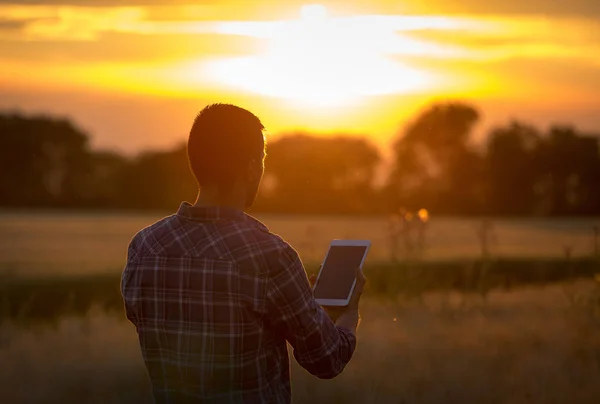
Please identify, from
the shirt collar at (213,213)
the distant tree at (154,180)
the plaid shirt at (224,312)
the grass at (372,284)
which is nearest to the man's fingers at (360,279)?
the plaid shirt at (224,312)

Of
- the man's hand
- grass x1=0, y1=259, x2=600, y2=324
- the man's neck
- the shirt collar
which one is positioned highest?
the man's neck

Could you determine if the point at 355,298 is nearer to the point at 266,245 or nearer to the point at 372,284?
the point at 266,245

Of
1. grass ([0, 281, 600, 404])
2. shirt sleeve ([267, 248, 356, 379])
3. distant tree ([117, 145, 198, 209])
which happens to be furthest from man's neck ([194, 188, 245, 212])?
distant tree ([117, 145, 198, 209])

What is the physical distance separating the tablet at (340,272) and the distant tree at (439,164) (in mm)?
36898

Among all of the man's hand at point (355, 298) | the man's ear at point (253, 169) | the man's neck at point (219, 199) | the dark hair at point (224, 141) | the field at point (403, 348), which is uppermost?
the dark hair at point (224, 141)

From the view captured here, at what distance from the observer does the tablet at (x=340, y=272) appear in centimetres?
357

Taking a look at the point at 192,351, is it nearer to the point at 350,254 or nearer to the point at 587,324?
the point at 350,254

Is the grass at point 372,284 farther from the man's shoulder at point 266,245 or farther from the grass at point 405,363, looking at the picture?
the man's shoulder at point 266,245

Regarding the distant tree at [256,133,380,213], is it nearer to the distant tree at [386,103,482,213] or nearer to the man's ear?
the distant tree at [386,103,482,213]

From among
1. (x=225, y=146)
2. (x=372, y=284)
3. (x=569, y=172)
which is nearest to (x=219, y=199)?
(x=225, y=146)

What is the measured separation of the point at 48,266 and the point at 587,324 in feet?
27.5

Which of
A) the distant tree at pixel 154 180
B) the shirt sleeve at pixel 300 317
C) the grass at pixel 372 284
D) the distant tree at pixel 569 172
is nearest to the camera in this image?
the shirt sleeve at pixel 300 317

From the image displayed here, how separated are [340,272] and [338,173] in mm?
41960

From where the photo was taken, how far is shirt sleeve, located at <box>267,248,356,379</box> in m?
3.23
